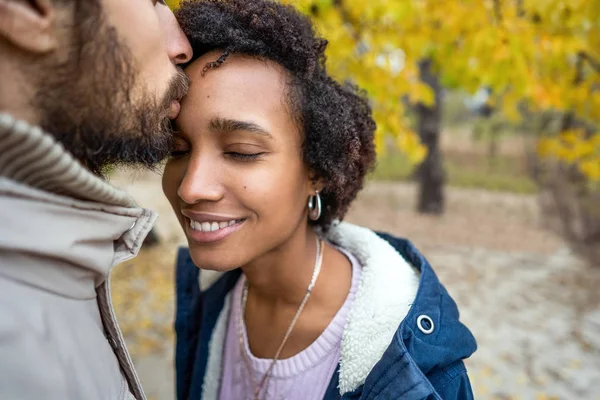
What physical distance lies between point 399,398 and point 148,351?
402 cm

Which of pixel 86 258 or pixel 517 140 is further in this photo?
pixel 517 140

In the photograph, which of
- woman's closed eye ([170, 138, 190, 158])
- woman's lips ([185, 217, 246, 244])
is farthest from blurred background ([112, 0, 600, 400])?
woman's lips ([185, 217, 246, 244])

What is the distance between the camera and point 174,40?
4.88ft

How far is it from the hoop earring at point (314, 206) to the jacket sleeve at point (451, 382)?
26.7 inches

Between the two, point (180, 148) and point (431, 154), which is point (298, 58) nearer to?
point (180, 148)

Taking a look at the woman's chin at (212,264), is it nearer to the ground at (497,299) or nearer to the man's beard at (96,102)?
the man's beard at (96,102)

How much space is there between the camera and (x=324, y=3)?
3008 mm

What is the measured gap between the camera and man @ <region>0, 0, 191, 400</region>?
0.95 meters

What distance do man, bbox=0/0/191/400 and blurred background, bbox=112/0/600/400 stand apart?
2.35 feet

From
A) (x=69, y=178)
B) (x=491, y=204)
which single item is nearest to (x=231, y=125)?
(x=69, y=178)

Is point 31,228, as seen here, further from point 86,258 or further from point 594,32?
point 594,32

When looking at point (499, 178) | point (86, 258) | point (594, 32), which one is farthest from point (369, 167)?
point (499, 178)

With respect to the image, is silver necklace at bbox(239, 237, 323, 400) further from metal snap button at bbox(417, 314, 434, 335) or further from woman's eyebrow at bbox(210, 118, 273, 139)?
woman's eyebrow at bbox(210, 118, 273, 139)

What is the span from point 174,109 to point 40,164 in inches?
22.4
